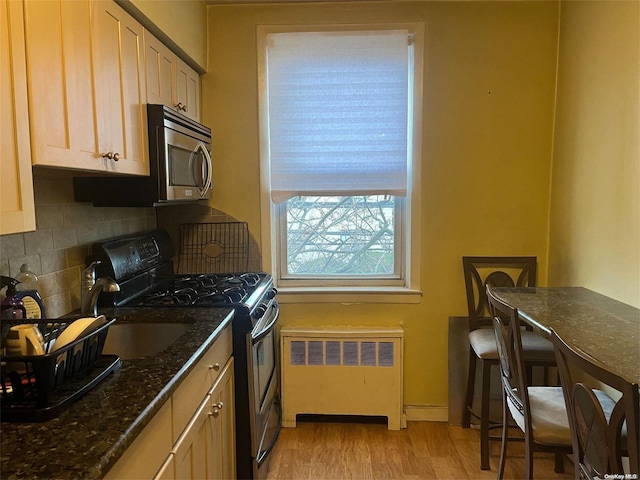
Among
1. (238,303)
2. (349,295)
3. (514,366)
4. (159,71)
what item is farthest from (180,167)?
(514,366)

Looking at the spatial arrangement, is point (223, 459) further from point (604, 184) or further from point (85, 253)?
point (604, 184)

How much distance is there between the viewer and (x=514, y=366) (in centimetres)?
180

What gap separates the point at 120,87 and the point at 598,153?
2.14 m

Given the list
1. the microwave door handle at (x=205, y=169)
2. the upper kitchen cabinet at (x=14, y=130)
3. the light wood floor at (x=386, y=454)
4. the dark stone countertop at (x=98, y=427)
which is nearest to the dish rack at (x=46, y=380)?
the dark stone countertop at (x=98, y=427)

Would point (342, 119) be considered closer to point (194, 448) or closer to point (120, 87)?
point (120, 87)

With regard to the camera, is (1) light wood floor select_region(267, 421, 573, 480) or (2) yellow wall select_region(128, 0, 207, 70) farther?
(1) light wood floor select_region(267, 421, 573, 480)

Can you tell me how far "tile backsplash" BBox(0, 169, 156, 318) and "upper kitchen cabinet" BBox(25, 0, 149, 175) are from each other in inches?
12.2

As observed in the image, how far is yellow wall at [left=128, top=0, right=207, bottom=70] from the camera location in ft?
6.15

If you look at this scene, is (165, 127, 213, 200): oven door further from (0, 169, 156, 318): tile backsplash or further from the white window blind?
the white window blind

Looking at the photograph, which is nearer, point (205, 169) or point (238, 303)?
point (238, 303)

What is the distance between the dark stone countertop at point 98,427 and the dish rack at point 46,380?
0.02 meters

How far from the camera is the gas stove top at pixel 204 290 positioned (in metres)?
2.03

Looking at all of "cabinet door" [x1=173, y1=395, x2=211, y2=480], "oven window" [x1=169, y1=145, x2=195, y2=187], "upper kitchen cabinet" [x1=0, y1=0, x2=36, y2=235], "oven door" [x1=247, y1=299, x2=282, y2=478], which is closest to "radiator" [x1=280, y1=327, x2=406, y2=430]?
"oven door" [x1=247, y1=299, x2=282, y2=478]

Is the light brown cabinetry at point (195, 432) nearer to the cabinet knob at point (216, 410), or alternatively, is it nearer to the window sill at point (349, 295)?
the cabinet knob at point (216, 410)
